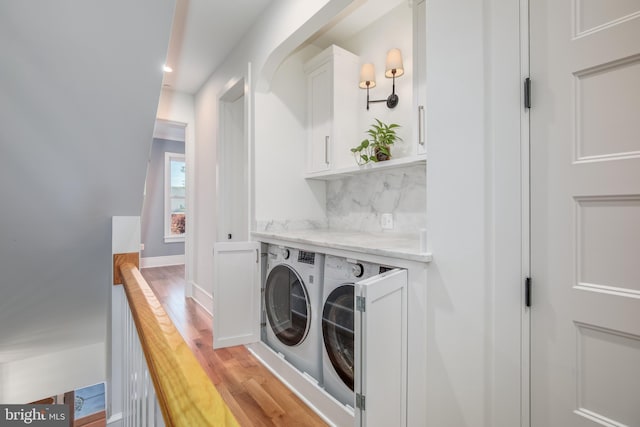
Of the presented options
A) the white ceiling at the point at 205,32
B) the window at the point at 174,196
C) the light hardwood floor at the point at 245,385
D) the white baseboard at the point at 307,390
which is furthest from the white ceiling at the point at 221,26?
the window at the point at 174,196

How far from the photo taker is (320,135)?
2549 mm

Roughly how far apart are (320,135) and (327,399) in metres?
1.96

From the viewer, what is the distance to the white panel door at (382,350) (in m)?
1.06

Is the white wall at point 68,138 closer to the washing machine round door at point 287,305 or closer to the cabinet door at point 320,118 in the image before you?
the washing machine round door at point 287,305

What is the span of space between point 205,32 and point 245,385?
9.95 ft

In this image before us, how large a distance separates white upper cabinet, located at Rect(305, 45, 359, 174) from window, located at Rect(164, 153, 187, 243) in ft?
14.8

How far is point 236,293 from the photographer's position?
7.99ft

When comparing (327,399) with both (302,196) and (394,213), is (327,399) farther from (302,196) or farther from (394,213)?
(302,196)

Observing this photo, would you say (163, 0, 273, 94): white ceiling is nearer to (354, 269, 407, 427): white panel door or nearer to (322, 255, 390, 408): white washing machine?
(322, 255, 390, 408): white washing machine

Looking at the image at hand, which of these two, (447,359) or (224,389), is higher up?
(447,359)

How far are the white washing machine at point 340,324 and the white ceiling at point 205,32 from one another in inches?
87.1

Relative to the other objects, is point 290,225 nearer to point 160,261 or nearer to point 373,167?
point 373,167

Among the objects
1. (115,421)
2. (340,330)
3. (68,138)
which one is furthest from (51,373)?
(340,330)

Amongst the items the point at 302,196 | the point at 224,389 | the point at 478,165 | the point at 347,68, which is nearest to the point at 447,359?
the point at 478,165
